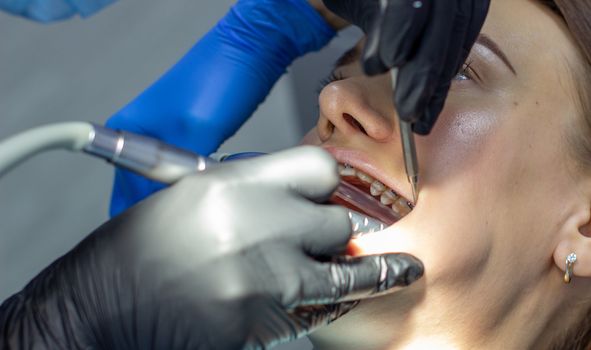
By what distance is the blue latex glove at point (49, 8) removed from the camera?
147 centimetres

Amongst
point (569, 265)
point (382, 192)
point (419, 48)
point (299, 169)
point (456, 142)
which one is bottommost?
point (569, 265)

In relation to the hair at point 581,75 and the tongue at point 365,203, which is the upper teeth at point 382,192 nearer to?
the tongue at point 365,203

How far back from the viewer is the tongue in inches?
55.8

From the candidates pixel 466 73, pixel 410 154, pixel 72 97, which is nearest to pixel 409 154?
pixel 410 154

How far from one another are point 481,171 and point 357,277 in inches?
12.1

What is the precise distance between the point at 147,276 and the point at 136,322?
0.07 metres

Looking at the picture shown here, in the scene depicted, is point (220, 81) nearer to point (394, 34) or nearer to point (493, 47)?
point (493, 47)

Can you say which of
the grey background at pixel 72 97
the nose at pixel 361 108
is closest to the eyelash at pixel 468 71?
the nose at pixel 361 108

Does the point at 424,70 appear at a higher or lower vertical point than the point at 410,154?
higher

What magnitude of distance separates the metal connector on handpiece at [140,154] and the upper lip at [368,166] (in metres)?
0.29

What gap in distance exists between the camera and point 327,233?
1.05m

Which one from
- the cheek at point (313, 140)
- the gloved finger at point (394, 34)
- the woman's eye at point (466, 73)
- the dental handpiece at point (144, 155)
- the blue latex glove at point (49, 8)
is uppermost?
the gloved finger at point (394, 34)

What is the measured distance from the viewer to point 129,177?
5.49 feet

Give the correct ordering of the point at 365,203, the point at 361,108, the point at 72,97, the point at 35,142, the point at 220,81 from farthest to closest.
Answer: the point at 72,97
the point at 220,81
the point at 365,203
the point at 361,108
the point at 35,142
